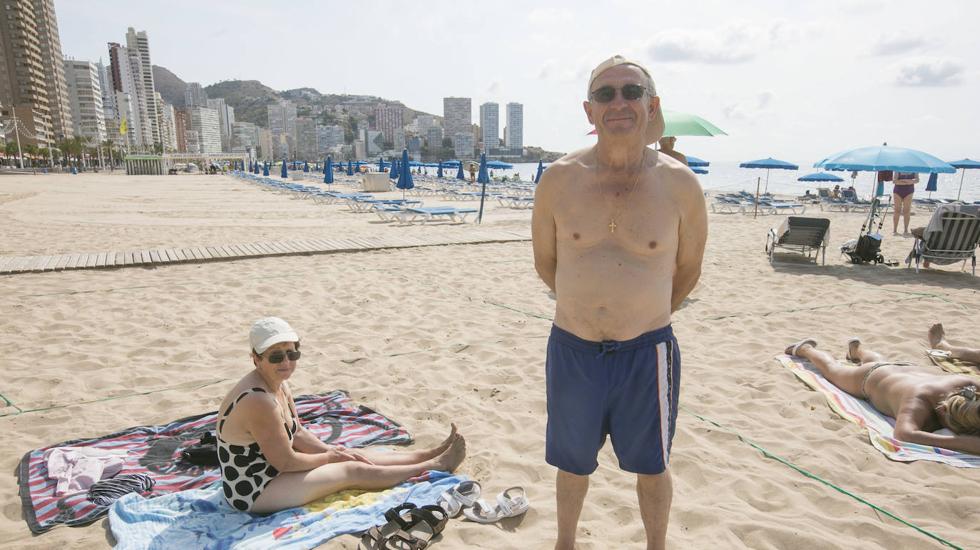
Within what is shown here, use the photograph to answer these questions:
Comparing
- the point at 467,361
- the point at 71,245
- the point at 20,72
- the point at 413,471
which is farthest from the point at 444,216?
the point at 20,72

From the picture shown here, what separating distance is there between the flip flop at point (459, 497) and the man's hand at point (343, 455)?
1.42 feet

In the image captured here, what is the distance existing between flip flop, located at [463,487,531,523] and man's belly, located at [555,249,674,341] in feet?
3.50

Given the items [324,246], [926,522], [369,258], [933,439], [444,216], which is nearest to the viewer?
[926,522]

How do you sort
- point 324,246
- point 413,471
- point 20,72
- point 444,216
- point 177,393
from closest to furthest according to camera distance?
point 413,471, point 177,393, point 324,246, point 444,216, point 20,72

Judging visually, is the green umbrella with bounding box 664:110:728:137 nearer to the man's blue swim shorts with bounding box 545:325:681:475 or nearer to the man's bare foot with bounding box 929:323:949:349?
the man's bare foot with bounding box 929:323:949:349

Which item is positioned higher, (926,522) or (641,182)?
(641,182)

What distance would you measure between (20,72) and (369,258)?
124904 millimetres

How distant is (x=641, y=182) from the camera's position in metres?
1.89

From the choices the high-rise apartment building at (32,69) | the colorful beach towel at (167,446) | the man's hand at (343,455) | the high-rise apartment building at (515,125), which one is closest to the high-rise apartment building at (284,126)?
the high-rise apartment building at (32,69)

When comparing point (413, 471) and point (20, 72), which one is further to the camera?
point (20, 72)

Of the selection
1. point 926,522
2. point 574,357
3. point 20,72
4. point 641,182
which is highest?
point 20,72

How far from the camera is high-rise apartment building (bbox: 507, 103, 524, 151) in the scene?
166125mm

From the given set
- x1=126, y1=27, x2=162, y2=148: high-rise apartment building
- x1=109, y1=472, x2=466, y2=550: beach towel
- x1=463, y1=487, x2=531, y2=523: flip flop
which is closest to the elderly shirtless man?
x1=463, y1=487, x2=531, y2=523: flip flop

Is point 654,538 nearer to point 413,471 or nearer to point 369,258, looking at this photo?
point 413,471
